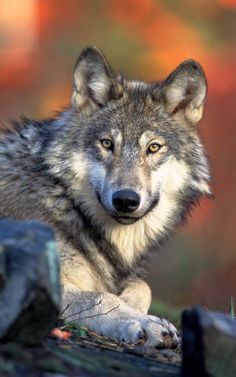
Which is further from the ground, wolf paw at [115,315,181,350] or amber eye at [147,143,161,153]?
amber eye at [147,143,161,153]

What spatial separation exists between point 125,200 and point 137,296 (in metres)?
0.84

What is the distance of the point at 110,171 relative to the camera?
220 inches

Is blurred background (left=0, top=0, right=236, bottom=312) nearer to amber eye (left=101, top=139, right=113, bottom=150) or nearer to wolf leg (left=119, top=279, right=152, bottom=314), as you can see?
wolf leg (left=119, top=279, right=152, bottom=314)

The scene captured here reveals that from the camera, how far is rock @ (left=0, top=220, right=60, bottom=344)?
3.25 m

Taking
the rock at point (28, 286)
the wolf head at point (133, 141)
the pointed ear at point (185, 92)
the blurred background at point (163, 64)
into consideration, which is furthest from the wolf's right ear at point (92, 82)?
the blurred background at point (163, 64)

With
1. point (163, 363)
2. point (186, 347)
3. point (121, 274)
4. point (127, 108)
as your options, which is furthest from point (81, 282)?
point (186, 347)

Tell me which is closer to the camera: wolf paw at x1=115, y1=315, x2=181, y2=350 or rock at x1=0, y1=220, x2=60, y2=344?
rock at x1=0, y1=220, x2=60, y2=344

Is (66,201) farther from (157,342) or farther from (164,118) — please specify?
(157,342)

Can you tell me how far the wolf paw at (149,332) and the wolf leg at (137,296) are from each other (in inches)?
39.0

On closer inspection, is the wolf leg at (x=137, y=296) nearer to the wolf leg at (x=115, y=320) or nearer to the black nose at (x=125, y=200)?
the wolf leg at (x=115, y=320)

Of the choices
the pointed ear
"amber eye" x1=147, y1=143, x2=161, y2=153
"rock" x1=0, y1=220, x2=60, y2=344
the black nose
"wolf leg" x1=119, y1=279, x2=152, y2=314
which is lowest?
"wolf leg" x1=119, y1=279, x2=152, y2=314

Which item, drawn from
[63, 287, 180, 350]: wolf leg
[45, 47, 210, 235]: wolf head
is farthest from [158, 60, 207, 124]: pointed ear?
[63, 287, 180, 350]: wolf leg

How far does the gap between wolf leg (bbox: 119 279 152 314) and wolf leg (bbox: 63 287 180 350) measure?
0.60m

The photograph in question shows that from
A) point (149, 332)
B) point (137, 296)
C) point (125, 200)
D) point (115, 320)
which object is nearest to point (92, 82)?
point (125, 200)
